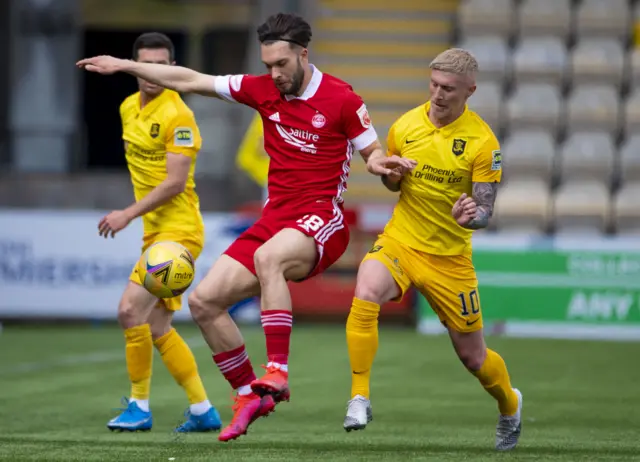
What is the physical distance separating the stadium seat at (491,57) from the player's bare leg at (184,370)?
11675 millimetres

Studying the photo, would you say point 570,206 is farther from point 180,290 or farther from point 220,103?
point 180,290

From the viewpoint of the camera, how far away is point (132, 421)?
7.72 meters

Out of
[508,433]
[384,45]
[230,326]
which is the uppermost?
[384,45]

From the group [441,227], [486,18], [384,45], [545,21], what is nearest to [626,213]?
[545,21]

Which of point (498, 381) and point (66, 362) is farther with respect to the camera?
point (66, 362)

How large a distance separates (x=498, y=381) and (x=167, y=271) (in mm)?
1882

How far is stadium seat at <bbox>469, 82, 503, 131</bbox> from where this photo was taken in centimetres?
1823

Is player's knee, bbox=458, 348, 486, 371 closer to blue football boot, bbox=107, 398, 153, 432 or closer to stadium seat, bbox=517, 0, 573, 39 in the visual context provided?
blue football boot, bbox=107, 398, 153, 432

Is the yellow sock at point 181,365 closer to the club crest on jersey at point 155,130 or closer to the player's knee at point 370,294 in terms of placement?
the club crest on jersey at point 155,130

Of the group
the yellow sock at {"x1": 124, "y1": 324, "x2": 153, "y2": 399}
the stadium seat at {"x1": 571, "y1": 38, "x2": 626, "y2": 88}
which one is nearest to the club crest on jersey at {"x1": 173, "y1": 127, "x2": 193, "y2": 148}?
the yellow sock at {"x1": 124, "y1": 324, "x2": 153, "y2": 399}

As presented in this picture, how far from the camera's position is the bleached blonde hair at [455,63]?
21.1 ft

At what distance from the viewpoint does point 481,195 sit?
6.45 m

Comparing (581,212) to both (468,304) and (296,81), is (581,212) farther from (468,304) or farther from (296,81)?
(296,81)

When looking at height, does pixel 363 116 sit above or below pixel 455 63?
below
